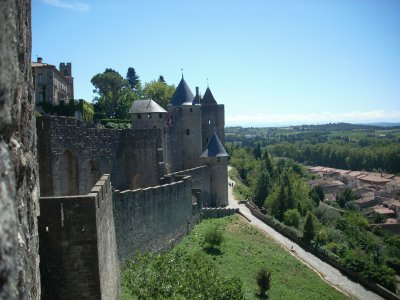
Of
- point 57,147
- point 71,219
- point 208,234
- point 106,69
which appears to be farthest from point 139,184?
point 106,69

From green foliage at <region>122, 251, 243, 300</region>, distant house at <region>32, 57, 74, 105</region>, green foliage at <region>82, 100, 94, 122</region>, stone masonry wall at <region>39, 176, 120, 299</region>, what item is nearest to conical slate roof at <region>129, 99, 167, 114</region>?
green foliage at <region>82, 100, 94, 122</region>

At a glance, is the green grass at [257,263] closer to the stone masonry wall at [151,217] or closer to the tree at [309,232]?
the stone masonry wall at [151,217]

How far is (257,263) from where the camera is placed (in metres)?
31.3

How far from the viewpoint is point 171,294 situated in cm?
1694

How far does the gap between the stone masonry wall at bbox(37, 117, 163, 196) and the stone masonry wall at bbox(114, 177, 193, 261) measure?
2401 millimetres

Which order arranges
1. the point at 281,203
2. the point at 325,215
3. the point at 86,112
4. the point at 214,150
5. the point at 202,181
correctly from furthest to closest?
the point at 325,215
the point at 281,203
the point at 86,112
the point at 214,150
the point at 202,181

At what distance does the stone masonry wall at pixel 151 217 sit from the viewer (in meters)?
21.8

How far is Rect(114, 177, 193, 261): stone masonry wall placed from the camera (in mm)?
21797

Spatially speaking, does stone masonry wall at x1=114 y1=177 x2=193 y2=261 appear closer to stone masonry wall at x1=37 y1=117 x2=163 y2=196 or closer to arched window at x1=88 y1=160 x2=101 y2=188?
stone masonry wall at x1=37 y1=117 x2=163 y2=196

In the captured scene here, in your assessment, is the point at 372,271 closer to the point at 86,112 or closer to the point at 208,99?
the point at 208,99

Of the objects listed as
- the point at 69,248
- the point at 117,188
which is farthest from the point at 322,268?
the point at 69,248

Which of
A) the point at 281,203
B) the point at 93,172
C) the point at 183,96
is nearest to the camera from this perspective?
the point at 93,172

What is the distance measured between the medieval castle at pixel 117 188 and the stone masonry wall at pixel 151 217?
1.9 inches

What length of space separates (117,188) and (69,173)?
722 centimetres
